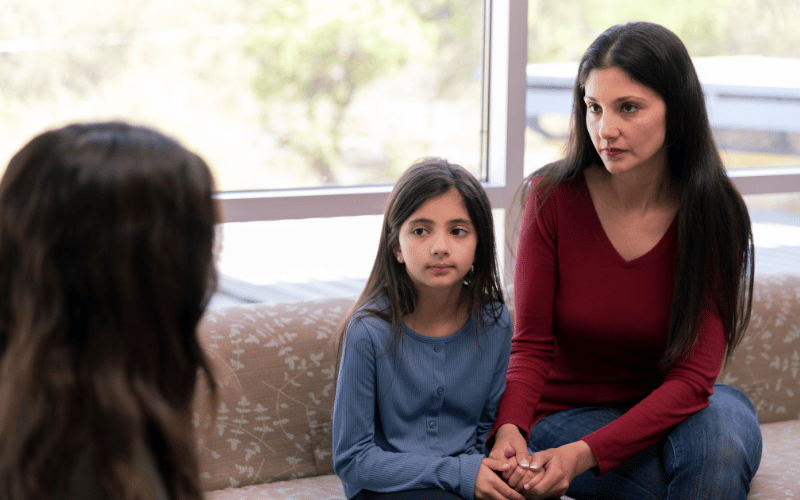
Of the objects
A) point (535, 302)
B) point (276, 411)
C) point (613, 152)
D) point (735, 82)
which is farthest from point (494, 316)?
point (735, 82)

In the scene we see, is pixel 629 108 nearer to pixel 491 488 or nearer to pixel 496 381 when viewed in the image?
pixel 496 381

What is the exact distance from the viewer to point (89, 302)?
2.44 feet

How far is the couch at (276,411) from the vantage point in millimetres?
1777

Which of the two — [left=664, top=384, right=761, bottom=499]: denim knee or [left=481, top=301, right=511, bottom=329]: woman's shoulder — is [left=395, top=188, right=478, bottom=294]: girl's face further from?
[left=664, top=384, right=761, bottom=499]: denim knee

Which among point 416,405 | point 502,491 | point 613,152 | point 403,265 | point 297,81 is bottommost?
point 502,491

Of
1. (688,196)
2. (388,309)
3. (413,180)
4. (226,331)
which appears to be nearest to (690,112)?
(688,196)

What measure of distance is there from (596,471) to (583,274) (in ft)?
1.36

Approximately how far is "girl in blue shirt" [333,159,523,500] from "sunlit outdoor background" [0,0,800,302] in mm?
850

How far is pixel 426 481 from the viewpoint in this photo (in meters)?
1.47

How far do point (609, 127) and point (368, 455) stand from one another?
2.63ft

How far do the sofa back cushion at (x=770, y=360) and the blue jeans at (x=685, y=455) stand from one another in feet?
1.64

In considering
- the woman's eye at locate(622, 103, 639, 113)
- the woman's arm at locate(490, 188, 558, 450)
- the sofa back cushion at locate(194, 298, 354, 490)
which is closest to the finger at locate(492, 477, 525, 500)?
the woman's arm at locate(490, 188, 558, 450)

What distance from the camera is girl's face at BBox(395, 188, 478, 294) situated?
4.99 feet

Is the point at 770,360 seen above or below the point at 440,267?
below
